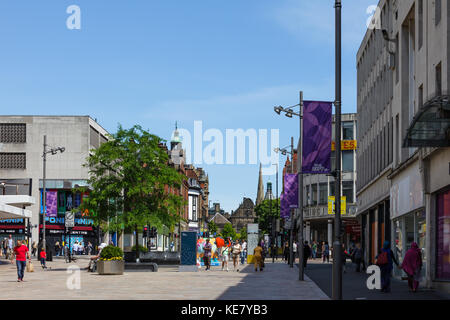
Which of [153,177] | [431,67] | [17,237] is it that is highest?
[431,67]

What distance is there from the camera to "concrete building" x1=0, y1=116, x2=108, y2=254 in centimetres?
8200

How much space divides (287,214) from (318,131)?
121ft

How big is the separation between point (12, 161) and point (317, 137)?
65484 mm

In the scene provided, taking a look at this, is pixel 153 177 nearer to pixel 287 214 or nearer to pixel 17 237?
pixel 287 214

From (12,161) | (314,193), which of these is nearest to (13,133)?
(12,161)

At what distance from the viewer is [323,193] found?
82.4 metres

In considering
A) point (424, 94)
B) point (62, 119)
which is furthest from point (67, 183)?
point (424, 94)

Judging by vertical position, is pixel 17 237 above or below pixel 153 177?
below

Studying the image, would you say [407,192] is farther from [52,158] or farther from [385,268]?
[52,158]

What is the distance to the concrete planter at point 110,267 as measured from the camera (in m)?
35.8

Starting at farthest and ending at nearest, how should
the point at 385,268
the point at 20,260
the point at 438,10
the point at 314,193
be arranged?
the point at 314,193 < the point at 20,260 < the point at 385,268 < the point at 438,10
